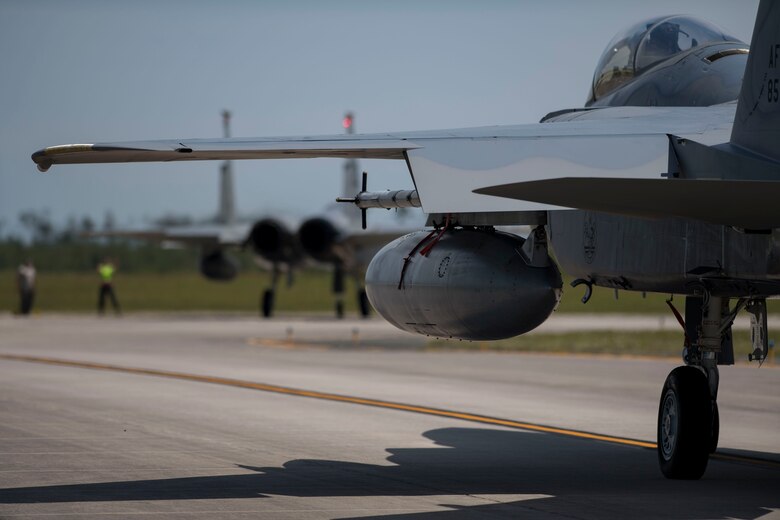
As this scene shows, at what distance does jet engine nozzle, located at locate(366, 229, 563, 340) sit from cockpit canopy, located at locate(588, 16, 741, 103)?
1.98 meters

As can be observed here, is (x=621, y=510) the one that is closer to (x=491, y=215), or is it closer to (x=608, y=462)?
(x=608, y=462)

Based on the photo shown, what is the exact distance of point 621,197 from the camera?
24.1ft

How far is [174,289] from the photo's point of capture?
83188 mm

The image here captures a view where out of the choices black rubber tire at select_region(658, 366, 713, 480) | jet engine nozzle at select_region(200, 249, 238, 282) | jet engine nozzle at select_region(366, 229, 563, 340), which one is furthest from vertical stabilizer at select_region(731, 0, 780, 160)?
jet engine nozzle at select_region(200, 249, 238, 282)

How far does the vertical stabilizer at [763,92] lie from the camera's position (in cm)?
878

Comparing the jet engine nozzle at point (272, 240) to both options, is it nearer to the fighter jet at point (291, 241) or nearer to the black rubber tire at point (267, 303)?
the fighter jet at point (291, 241)

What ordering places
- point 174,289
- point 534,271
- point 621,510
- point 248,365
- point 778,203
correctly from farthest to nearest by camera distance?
point 174,289 < point 248,365 < point 534,271 < point 621,510 < point 778,203

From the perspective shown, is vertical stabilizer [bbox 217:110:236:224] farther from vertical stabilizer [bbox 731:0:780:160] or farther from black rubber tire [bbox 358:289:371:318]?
vertical stabilizer [bbox 731:0:780:160]

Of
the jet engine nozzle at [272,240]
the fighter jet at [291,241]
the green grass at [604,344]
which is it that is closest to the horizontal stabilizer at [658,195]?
the green grass at [604,344]

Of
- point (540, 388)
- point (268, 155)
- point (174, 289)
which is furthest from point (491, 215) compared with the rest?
point (174, 289)

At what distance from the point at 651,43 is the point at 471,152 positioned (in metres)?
3.89

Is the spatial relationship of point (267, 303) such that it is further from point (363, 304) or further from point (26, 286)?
point (26, 286)

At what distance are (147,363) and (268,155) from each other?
14.9 metres

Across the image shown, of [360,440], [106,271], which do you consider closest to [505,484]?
[360,440]
